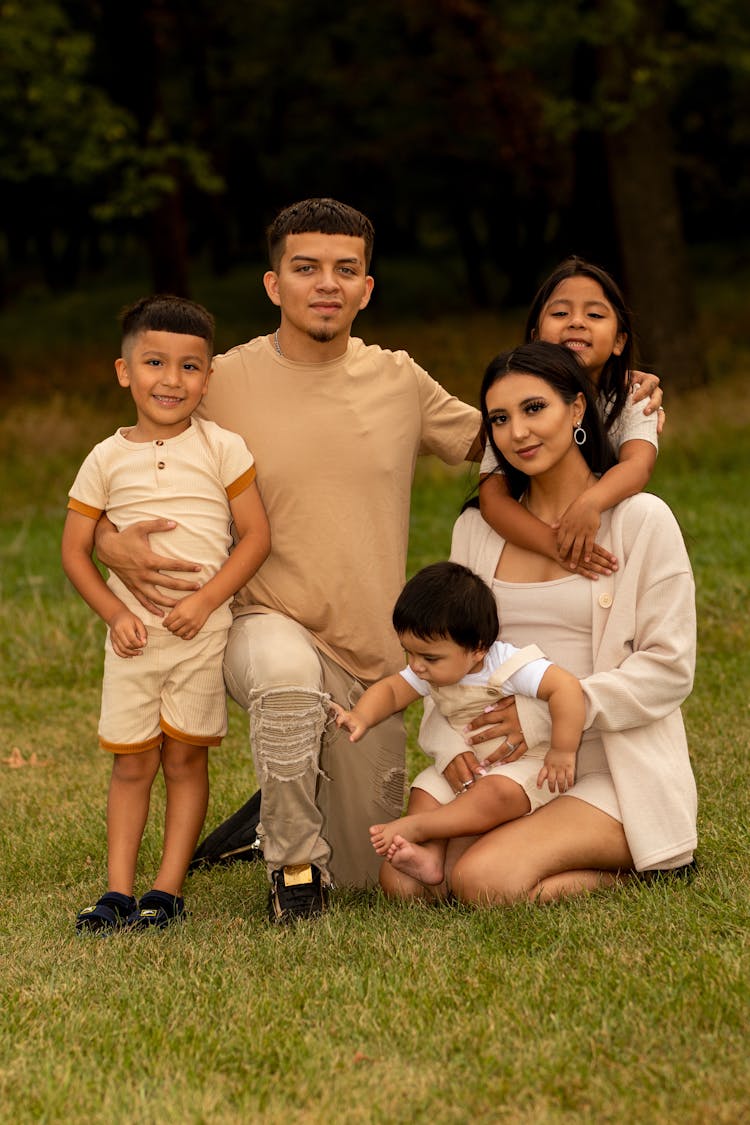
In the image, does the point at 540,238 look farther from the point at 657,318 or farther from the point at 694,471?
the point at 694,471

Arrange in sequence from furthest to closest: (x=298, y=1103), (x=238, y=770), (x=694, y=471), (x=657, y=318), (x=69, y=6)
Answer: (x=69, y=6) → (x=657, y=318) → (x=694, y=471) → (x=238, y=770) → (x=298, y=1103)

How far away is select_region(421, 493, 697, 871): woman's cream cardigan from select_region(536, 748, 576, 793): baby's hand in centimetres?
11

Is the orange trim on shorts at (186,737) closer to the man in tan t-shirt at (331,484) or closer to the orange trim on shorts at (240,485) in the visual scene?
the man in tan t-shirt at (331,484)

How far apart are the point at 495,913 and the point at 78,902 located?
1451 millimetres

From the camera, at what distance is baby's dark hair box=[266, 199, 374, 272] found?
486cm

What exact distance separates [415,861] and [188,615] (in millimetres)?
991

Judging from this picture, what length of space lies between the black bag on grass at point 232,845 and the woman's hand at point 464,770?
108 cm

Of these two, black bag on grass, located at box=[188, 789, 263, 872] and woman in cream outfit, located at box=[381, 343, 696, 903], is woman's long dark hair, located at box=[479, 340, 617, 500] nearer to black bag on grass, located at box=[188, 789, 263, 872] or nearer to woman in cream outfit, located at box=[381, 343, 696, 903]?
woman in cream outfit, located at box=[381, 343, 696, 903]

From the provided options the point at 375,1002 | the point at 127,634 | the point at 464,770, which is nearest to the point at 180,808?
the point at 127,634

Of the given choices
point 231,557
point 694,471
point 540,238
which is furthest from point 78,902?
point 540,238

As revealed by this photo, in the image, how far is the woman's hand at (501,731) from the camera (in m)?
4.45

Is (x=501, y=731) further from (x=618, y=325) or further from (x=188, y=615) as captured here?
(x=618, y=325)

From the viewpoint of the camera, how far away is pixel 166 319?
464 centimetres

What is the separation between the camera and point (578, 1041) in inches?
132
